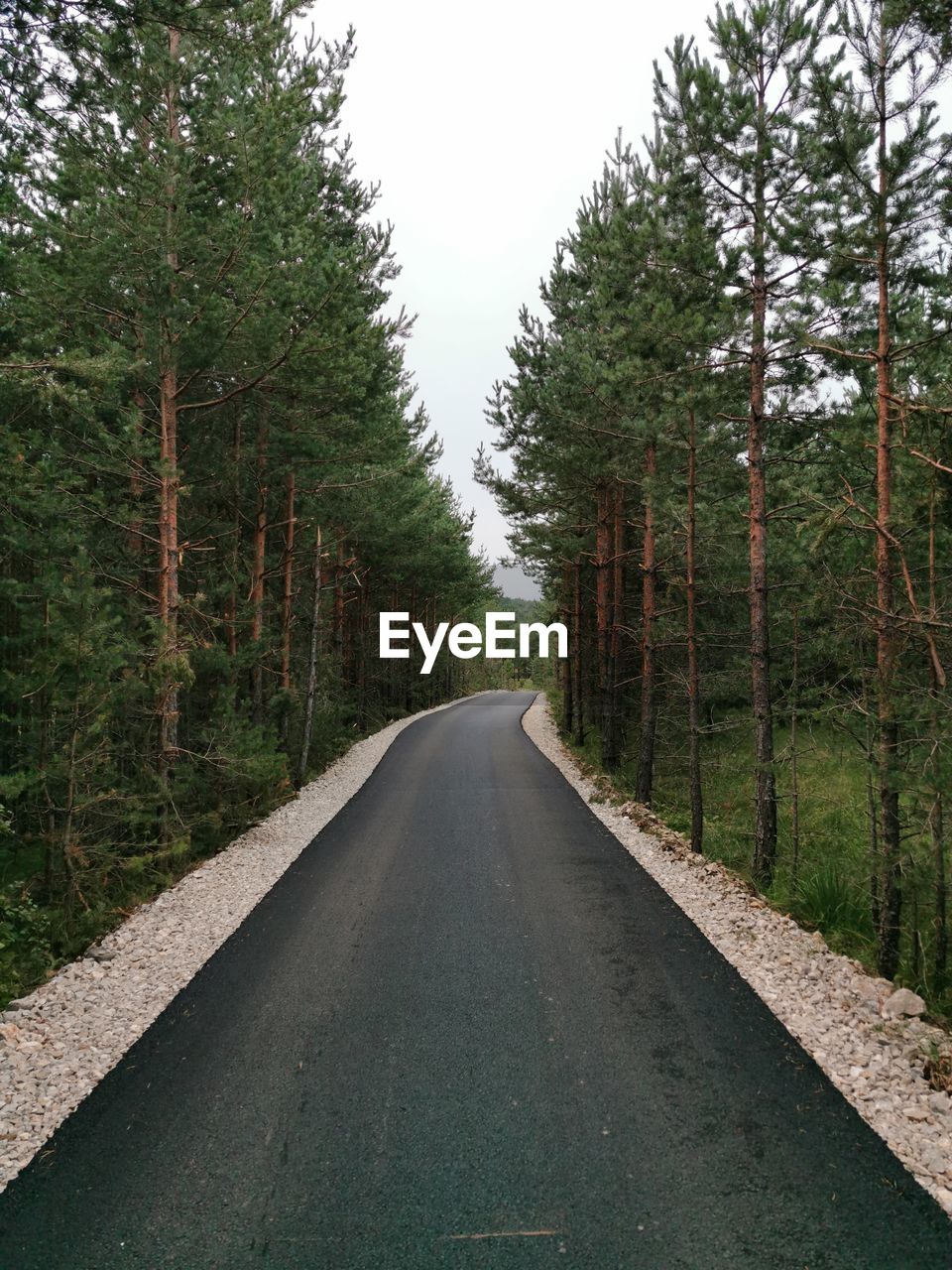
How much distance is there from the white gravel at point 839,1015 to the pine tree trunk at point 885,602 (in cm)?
56

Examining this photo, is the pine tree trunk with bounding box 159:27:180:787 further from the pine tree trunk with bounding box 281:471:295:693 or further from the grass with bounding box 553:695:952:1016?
the grass with bounding box 553:695:952:1016

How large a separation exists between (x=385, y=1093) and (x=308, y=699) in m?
10.8

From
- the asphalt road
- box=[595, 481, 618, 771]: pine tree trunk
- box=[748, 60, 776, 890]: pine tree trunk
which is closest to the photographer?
the asphalt road

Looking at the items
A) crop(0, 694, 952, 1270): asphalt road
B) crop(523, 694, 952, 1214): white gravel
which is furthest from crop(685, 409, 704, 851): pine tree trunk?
crop(0, 694, 952, 1270): asphalt road

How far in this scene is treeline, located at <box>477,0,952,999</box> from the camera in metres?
5.48

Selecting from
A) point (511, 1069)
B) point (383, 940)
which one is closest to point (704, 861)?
point (383, 940)

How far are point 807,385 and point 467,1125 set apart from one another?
8.15 m

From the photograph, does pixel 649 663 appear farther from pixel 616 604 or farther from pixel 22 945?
pixel 22 945

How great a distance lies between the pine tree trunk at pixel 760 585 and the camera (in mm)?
7898

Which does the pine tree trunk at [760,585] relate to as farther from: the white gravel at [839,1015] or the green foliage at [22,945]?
the green foliage at [22,945]

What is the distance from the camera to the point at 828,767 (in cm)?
1512

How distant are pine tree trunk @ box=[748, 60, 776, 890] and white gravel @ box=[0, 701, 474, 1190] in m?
5.96
